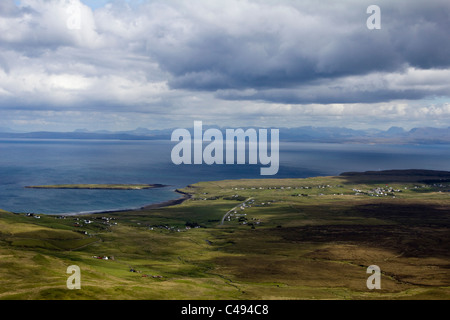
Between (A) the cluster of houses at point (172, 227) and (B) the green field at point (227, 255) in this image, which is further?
(A) the cluster of houses at point (172, 227)

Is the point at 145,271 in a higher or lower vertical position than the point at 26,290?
lower

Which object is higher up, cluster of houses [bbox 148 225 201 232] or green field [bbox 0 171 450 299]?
green field [bbox 0 171 450 299]

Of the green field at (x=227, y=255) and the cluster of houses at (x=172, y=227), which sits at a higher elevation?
the green field at (x=227, y=255)

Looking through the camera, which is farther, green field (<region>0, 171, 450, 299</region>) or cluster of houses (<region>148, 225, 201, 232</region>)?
cluster of houses (<region>148, 225, 201, 232</region>)

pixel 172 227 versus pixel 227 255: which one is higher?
pixel 227 255

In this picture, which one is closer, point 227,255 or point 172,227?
point 227,255
